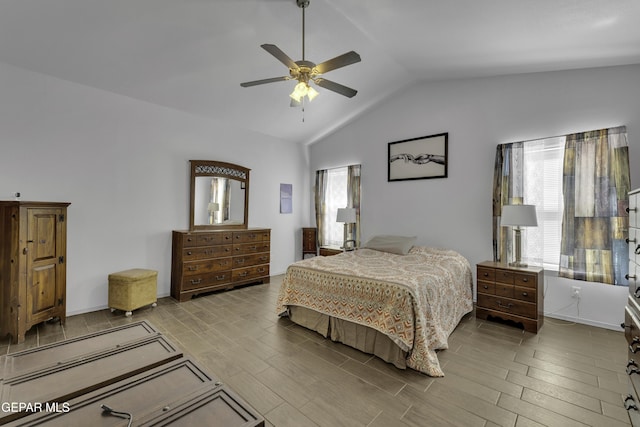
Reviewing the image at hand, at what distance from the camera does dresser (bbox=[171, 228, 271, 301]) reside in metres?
4.25

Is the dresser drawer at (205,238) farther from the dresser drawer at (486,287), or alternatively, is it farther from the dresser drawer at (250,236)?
the dresser drawer at (486,287)

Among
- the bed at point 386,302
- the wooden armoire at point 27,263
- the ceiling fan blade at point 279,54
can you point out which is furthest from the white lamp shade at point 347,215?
the wooden armoire at point 27,263

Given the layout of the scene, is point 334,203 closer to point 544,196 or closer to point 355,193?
point 355,193

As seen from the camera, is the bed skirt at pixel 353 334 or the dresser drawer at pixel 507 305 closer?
the bed skirt at pixel 353 334

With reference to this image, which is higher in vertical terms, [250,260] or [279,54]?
[279,54]

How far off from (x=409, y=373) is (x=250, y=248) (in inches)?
133

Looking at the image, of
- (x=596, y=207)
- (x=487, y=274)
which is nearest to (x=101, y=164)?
(x=487, y=274)

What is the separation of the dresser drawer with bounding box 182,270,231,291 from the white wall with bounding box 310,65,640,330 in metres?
2.57

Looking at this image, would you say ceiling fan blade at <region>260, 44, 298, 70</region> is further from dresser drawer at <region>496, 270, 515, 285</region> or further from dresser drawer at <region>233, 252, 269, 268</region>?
dresser drawer at <region>233, 252, 269, 268</region>

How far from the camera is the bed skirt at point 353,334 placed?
2561mm

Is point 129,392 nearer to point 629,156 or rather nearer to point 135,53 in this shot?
point 135,53

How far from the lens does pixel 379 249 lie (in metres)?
4.43

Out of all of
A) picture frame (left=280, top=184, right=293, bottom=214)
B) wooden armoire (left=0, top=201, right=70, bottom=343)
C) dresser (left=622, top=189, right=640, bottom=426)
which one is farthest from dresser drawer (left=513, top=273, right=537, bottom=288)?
wooden armoire (left=0, top=201, right=70, bottom=343)

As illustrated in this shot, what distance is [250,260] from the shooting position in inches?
198
